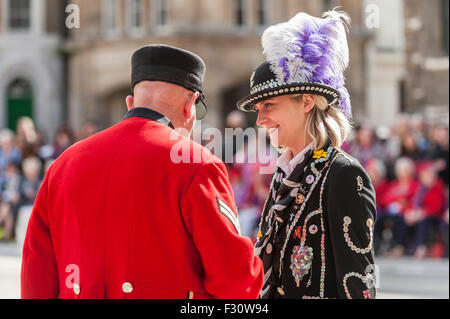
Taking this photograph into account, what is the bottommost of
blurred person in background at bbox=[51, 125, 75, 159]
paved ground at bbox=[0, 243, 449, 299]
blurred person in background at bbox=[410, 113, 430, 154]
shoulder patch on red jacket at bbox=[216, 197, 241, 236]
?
paved ground at bbox=[0, 243, 449, 299]

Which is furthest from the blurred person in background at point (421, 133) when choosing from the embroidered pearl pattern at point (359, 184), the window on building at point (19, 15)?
the window on building at point (19, 15)

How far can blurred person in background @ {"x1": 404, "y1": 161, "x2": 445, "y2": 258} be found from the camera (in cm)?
1130

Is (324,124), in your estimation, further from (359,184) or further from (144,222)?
(144,222)

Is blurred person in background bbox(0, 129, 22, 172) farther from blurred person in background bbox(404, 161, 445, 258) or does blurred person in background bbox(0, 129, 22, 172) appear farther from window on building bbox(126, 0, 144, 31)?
window on building bbox(126, 0, 144, 31)

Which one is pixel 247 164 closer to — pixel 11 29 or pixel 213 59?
pixel 213 59

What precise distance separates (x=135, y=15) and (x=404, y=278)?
14737 mm

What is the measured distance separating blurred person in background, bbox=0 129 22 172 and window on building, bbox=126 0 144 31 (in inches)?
339

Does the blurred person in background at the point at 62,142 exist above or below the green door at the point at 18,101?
below

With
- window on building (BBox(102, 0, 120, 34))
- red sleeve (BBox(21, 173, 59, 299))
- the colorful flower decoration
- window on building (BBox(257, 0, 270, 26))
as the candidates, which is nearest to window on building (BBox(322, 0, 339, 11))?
window on building (BBox(257, 0, 270, 26))

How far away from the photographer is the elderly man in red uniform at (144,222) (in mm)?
2959

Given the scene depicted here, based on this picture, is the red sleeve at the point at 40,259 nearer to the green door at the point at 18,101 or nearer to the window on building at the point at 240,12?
the window on building at the point at 240,12

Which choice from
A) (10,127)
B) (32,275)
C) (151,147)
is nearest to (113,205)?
(151,147)

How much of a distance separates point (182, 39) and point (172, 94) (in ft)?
62.0

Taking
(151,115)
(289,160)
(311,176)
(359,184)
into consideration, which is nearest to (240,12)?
(289,160)
